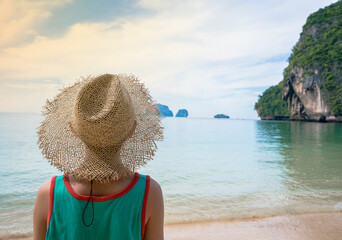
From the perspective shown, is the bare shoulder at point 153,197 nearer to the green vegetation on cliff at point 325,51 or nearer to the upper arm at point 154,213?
the upper arm at point 154,213

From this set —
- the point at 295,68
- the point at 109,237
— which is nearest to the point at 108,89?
the point at 109,237

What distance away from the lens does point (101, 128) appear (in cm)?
84

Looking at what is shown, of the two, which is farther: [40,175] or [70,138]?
[40,175]

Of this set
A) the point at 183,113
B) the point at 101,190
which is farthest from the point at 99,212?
the point at 183,113

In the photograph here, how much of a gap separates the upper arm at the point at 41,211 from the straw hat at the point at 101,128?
103 mm

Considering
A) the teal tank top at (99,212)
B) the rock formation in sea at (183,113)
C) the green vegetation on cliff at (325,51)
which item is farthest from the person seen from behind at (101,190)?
the rock formation in sea at (183,113)

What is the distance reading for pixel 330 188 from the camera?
5430mm

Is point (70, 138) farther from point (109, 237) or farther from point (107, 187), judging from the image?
point (109, 237)

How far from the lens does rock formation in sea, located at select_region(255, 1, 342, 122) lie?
39.3 m

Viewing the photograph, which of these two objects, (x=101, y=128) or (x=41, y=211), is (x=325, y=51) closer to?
(x=101, y=128)

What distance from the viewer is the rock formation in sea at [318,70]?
39.3m

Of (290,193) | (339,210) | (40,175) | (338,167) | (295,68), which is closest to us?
(339,210)

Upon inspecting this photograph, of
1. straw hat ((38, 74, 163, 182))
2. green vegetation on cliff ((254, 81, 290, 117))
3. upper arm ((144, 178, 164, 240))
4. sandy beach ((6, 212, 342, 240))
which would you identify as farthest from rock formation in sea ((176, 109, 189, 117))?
upper arm ((144, 178, 164, 240))

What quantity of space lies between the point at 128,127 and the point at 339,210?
4.27 metres
